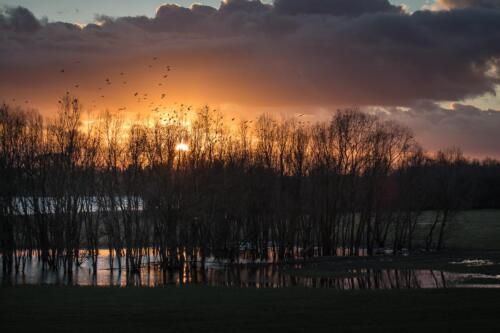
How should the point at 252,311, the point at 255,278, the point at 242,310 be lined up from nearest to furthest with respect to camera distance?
the point at 252,311 → the point at 242,310 → the point at 255,278

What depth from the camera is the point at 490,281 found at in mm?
39781

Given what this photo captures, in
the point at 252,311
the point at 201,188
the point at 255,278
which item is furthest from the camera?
the point at 201,188

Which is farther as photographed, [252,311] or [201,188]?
[201,188]

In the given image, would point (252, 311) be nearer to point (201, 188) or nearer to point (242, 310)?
point (242, 310)

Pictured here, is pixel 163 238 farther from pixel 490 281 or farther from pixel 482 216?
pixel 482 216

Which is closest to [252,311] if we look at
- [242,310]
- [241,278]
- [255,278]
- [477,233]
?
[242,310]

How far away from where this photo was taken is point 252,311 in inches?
915

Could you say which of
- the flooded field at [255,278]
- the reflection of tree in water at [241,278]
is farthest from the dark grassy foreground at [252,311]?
the reflection of tree in water at [241,278]

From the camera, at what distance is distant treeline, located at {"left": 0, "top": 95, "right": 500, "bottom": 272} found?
179ft

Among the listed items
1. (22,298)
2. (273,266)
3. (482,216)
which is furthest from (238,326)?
(482,216)

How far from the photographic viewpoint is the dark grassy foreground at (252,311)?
784 inches

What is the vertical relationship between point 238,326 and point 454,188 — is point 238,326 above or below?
below

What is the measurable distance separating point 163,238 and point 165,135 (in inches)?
427

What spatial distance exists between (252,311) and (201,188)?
36527mm
